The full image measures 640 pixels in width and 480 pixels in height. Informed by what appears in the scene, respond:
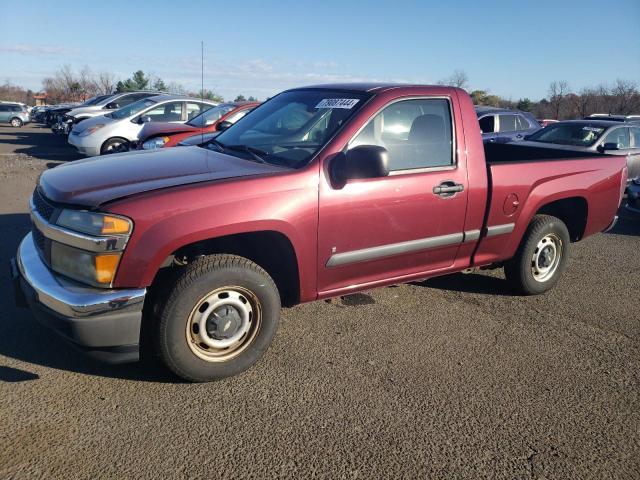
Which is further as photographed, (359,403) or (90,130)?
(90,130)

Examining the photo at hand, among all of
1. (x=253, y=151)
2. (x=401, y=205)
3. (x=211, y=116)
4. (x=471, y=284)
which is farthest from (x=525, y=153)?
(x=211, y=116)

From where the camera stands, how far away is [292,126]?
407 cm

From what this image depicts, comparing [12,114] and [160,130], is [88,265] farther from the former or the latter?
[12,114]

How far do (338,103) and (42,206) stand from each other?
210cm

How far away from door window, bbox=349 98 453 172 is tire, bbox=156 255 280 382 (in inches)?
47.2

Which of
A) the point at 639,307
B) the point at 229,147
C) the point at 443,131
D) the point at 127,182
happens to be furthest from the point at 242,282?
the point at 639,307

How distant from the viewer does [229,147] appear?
160 inches

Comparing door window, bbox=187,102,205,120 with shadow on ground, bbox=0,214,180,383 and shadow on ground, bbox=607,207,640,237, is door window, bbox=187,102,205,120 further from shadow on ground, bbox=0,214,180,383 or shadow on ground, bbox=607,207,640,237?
shadow on ground, bbox=0,214,180,383

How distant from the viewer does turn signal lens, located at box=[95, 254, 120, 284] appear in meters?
2.81

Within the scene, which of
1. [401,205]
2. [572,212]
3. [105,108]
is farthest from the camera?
[105,108]

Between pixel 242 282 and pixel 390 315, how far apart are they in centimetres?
165

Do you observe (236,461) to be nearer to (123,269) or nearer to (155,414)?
(155,414)

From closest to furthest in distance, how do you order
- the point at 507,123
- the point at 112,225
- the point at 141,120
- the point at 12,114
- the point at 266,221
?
1. the point at 112,225
2. the point at 266,221
3. the point at 141,120
4. the point at 507,123
5. the point at 12,114

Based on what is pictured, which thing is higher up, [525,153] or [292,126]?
[292,126]
